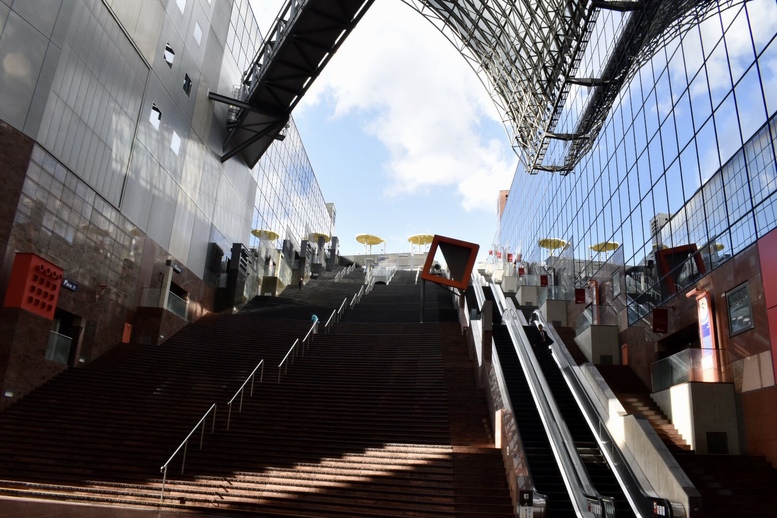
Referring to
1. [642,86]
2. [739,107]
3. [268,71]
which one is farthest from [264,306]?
[739,107]

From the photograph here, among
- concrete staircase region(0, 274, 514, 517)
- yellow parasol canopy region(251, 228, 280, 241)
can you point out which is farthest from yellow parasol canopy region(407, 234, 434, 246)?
concrete staircase region(0, 274, 514, 517)

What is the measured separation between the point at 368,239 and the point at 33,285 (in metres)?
64.4

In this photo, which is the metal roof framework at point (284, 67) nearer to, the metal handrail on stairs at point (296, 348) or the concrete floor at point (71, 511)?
the metal handrail on stairs at point (296, 348)

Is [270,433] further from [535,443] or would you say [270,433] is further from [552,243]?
[552,243]

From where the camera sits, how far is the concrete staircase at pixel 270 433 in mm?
10844

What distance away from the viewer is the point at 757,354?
42.6 feet

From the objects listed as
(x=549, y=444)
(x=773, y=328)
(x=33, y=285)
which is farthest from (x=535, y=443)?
(x=33, y=285)

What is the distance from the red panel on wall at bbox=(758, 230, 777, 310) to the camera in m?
12.6

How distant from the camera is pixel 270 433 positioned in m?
13.9

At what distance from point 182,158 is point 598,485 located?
892 inches

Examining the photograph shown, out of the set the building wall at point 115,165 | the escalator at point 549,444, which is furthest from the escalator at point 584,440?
the building wall at point 115,165

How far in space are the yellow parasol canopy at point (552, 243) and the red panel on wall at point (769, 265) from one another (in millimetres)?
Answer: 22024

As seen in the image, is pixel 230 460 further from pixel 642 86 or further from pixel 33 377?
pixel 642 86

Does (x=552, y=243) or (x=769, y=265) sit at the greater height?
(x=552, y=243)
